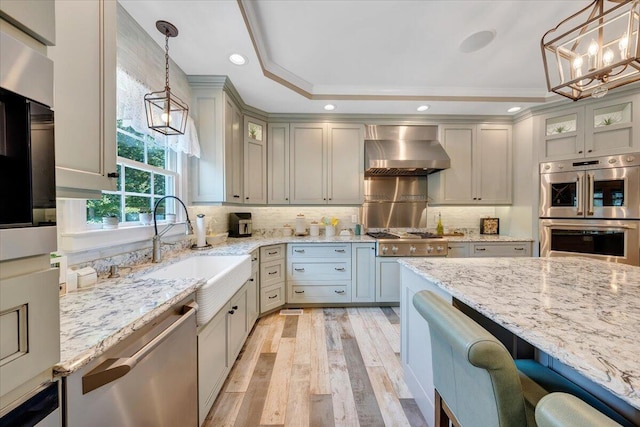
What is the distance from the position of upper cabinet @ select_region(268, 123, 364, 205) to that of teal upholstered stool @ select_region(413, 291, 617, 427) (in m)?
2.51

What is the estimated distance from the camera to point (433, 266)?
1568 mm

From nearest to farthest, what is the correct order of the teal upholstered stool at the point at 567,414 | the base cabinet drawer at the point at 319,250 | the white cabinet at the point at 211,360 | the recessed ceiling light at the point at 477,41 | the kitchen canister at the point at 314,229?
1. the teal upholstered stool at the point at 567,414
2. the white cabinet at the point at 211,360
3. the recessed ceiling light at the point at 477,41
4. the base cabinet drawer at the point at 319,250
5. the kitchen canister at the point at 314,229

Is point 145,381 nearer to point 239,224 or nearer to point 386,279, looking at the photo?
point 239,224

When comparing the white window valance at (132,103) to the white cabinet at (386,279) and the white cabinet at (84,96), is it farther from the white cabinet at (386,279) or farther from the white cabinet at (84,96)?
the white cabinet at (386,279)

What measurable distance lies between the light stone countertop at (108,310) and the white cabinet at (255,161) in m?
1.76

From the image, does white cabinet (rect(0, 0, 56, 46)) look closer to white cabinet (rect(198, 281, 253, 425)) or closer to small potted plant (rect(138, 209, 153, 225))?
white cabinet (rect(198, 281, 253, 425))

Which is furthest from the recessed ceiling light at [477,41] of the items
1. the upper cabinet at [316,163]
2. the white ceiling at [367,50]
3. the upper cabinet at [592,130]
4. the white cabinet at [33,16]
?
the white cabinet at [33,16]

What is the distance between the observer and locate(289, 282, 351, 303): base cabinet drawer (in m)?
3.09

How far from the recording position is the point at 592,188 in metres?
2.74

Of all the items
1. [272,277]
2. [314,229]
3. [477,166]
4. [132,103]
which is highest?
[132,103]

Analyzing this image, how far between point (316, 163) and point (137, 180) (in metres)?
2.11

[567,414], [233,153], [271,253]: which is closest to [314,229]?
[271,253]

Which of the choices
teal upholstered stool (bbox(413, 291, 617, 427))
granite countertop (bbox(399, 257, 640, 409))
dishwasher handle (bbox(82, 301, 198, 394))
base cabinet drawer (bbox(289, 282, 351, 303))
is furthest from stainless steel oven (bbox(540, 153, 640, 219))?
dishwasher handle (bbox(82, 301, 198, 394))

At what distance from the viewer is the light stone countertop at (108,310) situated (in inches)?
27.0
